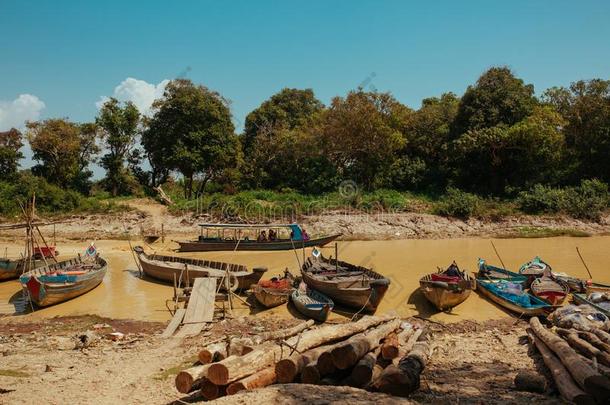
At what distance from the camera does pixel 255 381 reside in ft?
20.8

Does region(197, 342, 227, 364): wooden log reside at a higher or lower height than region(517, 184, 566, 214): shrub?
lower

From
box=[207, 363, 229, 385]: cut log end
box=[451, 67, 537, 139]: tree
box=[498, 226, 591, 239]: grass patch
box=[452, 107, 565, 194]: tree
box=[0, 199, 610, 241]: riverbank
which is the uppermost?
box=[451, 67, 537, 139]: tree

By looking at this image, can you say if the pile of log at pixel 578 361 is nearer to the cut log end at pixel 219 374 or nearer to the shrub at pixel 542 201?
the cut log end at pixel 219 374

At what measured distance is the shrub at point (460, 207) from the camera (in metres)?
29.3

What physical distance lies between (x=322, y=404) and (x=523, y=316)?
29.2 feet

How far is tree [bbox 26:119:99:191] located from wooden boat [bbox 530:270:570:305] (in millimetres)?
31727

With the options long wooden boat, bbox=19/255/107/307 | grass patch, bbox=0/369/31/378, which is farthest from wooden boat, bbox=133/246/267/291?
grass patch, bbox=0/369/31/378

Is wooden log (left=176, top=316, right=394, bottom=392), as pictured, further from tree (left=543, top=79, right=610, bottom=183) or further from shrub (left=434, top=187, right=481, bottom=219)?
tree (left=543, top=79, right=610, bottom=183)

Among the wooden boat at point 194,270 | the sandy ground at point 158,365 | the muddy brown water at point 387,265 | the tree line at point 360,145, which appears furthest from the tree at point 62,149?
the sandy ground at point 158,365

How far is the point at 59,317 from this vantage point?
13367 mm

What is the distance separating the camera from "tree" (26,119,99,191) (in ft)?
109

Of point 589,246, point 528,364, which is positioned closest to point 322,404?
point 528,364

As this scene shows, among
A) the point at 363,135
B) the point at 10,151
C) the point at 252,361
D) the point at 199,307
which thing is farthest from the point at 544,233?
the point at 10,151

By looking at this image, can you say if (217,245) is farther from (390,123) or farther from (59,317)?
(390,123)
